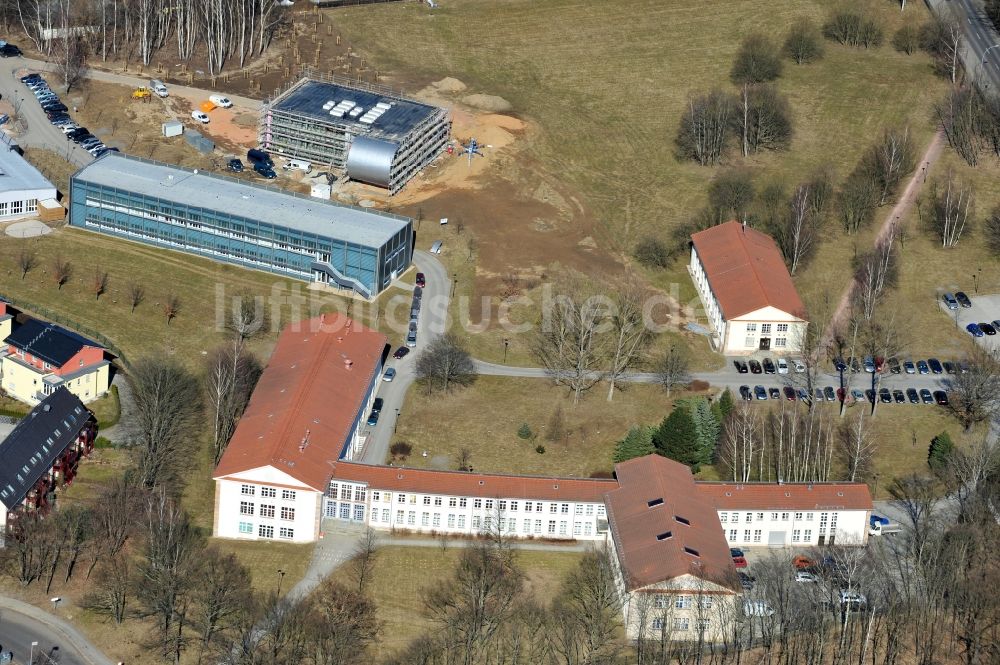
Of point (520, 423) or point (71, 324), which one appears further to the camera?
point (71, 324)

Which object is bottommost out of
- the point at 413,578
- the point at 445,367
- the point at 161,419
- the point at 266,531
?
the point at 413,578

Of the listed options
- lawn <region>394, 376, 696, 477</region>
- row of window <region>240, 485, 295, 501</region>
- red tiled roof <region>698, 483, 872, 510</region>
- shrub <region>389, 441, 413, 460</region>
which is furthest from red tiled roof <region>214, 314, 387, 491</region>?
red tiled roof <region>698, 483, 872, 510</region>

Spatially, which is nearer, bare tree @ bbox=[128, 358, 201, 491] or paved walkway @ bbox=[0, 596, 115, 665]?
paved walkway @ bbox=[0, 596, 115, 665]

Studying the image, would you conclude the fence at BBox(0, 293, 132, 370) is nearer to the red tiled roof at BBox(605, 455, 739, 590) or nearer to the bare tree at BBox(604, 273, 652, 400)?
the bare tree at BBox(604, 273, 652, 400)

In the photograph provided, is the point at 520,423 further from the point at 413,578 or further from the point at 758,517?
the point at 758,517

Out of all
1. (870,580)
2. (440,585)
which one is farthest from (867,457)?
(440,585)

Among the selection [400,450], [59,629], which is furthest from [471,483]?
[59,629]

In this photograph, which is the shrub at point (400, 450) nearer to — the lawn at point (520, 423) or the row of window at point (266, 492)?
the lawn at point (520, 423)
